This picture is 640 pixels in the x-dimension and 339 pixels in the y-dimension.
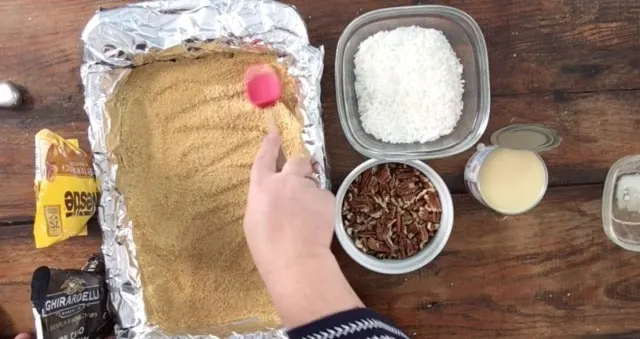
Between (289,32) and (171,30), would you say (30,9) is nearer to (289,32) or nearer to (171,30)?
(171,30)

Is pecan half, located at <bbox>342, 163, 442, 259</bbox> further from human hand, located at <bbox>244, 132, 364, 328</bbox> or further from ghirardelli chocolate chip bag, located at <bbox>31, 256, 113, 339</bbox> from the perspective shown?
ghirardelli chocolate chip bag, located at <bbox>31, 256, 113, 339</bbox>

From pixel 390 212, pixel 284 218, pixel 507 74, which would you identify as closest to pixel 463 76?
pixel 507 74

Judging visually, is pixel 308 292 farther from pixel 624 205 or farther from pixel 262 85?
pixel 624 205

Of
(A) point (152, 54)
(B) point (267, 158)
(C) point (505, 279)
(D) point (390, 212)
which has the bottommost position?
(C) point (505, 279)

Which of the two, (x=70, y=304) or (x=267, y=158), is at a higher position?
(x=267, y=158)

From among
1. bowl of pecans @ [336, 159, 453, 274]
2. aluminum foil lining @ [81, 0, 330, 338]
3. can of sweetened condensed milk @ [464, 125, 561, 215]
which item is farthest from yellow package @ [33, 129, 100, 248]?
can of sweetened condensed milk @ [464, 125, 561, 215]

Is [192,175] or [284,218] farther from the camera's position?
[192,175]

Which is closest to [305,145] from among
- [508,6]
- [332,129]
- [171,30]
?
[332,129]
